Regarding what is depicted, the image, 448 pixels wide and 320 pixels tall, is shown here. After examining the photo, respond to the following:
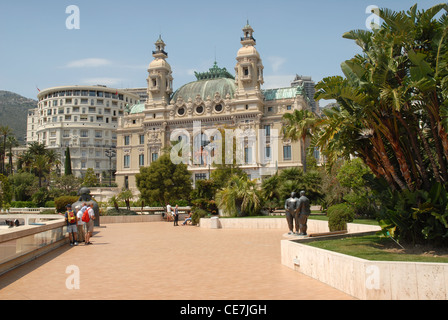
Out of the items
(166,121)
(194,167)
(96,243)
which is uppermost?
(166,121)

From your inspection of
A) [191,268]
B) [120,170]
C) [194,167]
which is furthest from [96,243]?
[120,170]

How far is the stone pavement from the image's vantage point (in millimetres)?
8812

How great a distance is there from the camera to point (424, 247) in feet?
36.5

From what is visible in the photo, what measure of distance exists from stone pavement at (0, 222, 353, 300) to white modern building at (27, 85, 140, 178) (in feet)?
327

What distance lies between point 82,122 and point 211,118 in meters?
57.9

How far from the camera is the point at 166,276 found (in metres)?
10.8

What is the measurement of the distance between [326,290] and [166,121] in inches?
2737

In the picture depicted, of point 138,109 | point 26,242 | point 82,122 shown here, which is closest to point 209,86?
point 138,109

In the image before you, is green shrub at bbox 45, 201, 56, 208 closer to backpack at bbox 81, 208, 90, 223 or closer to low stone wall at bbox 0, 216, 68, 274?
low stone wall at bbox 0, 216, 68, 274

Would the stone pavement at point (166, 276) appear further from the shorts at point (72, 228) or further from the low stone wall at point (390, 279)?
the shorts at point (72, 228)

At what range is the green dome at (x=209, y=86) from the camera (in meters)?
76.2

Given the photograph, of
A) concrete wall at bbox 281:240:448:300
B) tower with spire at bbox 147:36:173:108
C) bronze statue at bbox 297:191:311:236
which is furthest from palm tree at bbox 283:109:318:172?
tower with spire at bbox 147:36:173:108

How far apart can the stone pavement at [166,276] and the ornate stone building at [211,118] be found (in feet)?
145

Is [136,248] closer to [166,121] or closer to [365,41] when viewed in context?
[365,41]
